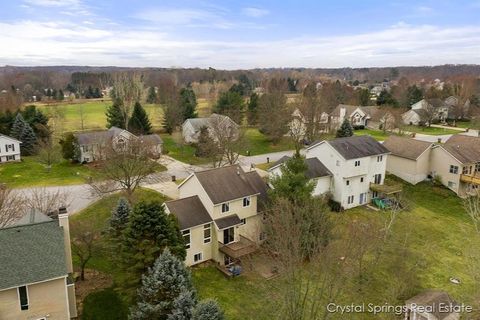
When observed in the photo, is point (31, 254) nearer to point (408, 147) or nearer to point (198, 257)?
point (198, 257)

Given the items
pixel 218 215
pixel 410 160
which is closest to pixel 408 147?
pixel 410 160

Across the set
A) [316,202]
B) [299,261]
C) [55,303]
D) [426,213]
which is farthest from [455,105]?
[55,303]

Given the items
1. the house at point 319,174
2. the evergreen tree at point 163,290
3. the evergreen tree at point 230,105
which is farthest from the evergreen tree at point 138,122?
the evergreen tree at point 163,290

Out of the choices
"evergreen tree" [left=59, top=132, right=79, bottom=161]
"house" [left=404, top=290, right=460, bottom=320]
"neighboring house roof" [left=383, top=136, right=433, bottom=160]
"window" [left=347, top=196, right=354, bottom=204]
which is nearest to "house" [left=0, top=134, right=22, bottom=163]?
"evergreen tree" [left=59, top=132, right=79, bottom=161]

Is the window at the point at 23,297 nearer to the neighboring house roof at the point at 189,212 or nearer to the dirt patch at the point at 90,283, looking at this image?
the dirt patch at the point at 90,283

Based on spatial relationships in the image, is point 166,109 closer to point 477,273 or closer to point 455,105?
point 477,273

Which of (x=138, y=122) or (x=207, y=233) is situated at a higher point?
(x=138, y=122)
